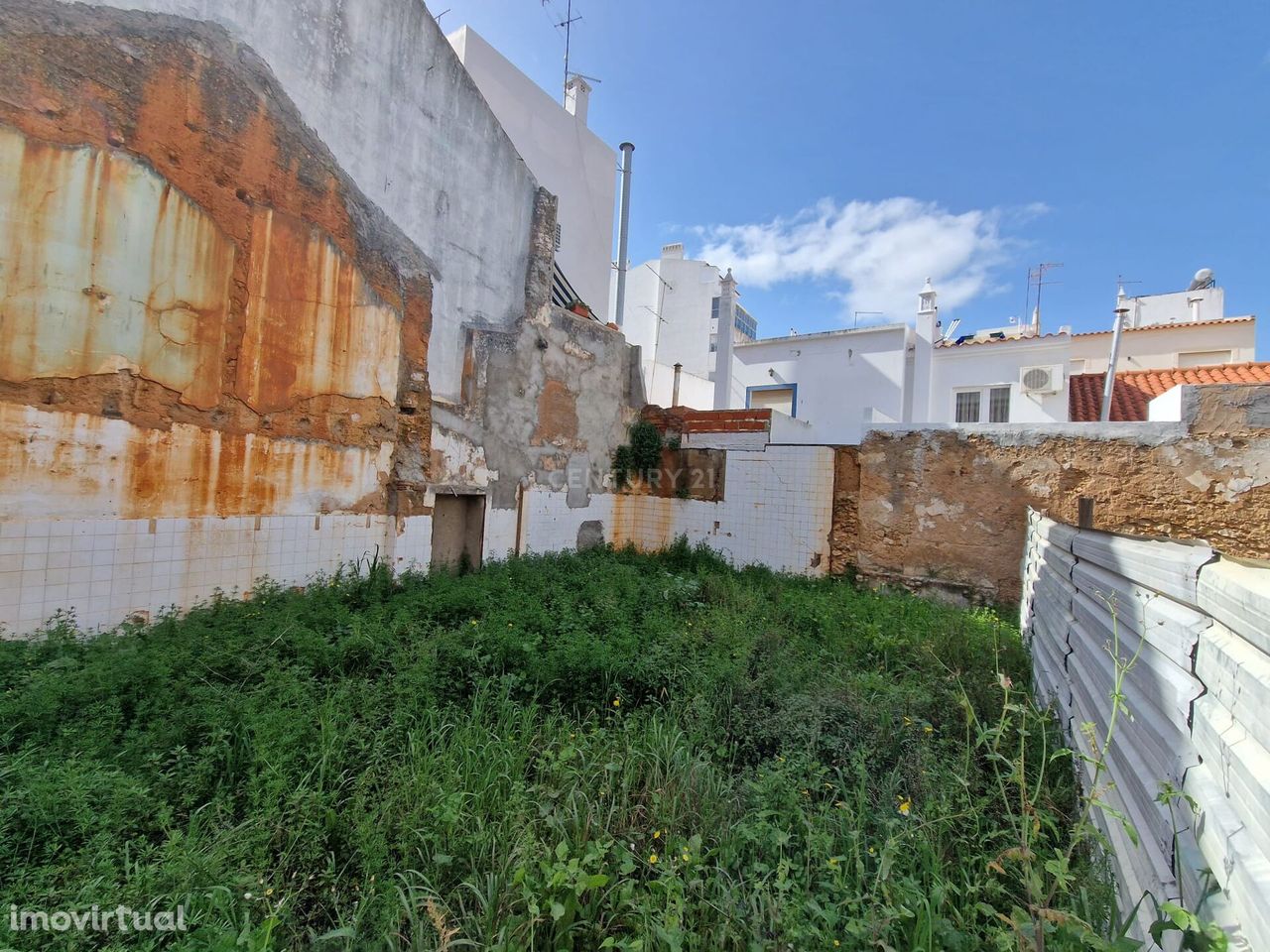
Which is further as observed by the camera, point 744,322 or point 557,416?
point 744,322

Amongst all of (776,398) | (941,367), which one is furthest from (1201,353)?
(776,398)

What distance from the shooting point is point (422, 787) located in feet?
9.09

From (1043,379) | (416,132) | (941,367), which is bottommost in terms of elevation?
(1043,379)

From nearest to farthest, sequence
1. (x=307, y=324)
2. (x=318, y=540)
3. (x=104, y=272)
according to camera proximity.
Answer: (x=104, y=272) < (x=307, y=324) < (x=318, y=540)

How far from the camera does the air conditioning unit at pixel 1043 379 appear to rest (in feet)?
42.1

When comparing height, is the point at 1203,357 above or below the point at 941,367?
above

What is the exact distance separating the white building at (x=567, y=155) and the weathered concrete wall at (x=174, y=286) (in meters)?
8.44

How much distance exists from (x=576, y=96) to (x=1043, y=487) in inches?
590

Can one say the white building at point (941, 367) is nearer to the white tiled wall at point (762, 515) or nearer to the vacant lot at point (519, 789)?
the white tiled wall at point (762, 515)

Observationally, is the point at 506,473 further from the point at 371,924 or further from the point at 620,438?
the point at 371,924

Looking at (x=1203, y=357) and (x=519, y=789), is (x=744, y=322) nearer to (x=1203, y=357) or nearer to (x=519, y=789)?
(x=1203, y=357)

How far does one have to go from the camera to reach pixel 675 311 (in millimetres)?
21688

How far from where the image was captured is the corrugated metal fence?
1.22 m

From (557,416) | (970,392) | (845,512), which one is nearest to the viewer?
(845,512)
